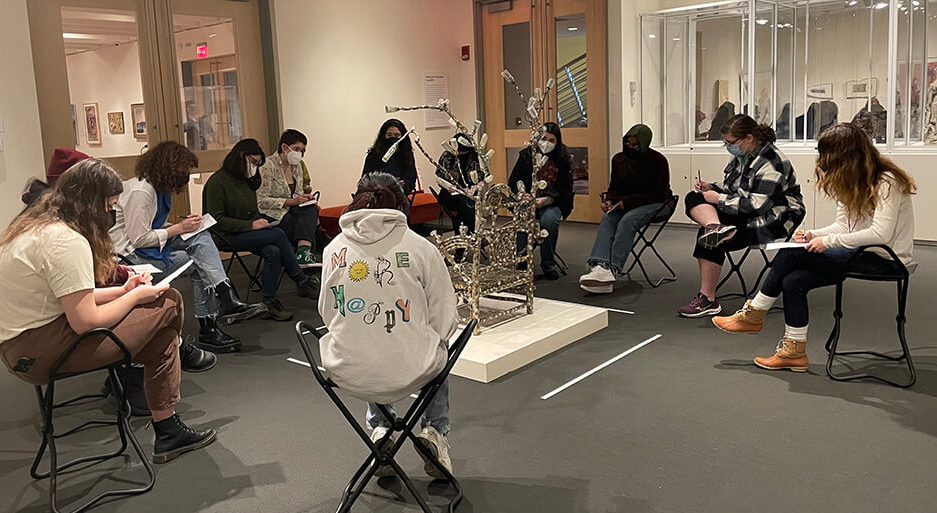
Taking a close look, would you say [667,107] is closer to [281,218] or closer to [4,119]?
[281,218]

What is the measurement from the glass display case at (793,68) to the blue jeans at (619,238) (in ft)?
7.29

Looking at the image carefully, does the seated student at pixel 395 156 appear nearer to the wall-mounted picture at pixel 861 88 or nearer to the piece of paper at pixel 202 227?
the piece of paper at pixel 202 227

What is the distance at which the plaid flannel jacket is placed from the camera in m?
4.77

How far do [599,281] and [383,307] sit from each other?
3.41 meters

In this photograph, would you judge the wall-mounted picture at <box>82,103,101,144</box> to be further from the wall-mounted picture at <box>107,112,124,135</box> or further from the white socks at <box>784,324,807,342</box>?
the white socks at <box>784,324,807,342</box>

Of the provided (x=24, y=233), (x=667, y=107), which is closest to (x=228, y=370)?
(x=24, y=233)

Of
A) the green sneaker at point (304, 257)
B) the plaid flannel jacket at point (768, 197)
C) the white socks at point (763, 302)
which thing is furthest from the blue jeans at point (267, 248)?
the white socks at point (763, 302)

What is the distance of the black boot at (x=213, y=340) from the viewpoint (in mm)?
4695

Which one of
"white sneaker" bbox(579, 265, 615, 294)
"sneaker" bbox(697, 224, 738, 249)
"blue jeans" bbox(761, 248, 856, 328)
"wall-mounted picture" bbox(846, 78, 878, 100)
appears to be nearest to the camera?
"blue jeans" bbox(761, 248, 856, 328)

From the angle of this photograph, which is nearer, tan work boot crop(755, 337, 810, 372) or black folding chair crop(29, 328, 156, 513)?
black folding chair crop(29, 328, 156, 513)

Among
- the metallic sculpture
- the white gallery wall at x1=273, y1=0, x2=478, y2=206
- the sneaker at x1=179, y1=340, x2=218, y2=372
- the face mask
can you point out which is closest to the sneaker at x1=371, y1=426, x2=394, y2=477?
the metallic sculpture

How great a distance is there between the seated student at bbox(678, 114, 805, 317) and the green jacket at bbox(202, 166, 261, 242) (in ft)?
9.48

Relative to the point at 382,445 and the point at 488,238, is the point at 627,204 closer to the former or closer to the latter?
the point at 488,238

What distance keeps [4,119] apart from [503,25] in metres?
5.56
